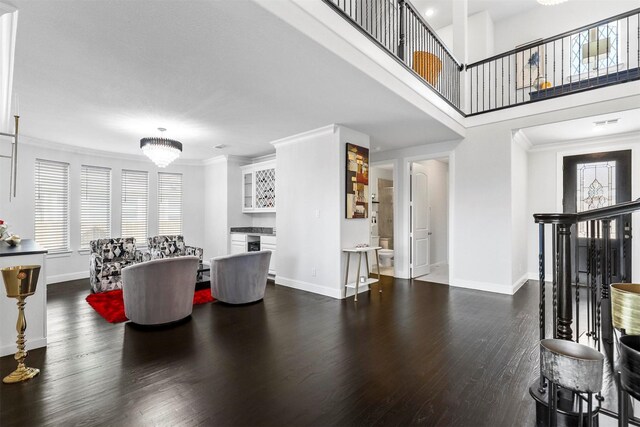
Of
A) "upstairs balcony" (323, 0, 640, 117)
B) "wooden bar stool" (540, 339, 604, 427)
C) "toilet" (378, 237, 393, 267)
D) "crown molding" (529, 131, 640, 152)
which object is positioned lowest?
"toilet" (378, 237, 393, 267)

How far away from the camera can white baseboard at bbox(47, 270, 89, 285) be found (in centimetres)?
573

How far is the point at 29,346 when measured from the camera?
2838 mm

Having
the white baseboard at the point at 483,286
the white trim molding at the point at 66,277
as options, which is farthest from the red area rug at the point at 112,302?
the white baseboard at the point at 483,286

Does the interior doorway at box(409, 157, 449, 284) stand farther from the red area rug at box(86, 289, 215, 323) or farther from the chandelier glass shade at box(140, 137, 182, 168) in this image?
the chandelier glass shade at box(140, 137, 182, 168)

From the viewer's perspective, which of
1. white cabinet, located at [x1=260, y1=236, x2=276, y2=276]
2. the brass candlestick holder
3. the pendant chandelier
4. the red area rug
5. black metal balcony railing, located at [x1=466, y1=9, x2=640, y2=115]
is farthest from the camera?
white cabinet, located at [x1=260, y1=236, x2=276, y2=276]

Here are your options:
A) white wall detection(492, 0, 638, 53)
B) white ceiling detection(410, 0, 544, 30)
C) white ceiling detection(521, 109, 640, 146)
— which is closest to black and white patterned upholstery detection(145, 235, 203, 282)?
white ceiling detection(521, 109, 640, 146)

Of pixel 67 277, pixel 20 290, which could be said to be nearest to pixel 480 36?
pixel 20 290

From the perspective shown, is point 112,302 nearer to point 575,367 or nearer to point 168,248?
point 168,248

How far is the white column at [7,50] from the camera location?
6.85ft

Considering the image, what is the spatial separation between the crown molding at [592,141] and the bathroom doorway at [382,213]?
3008mm

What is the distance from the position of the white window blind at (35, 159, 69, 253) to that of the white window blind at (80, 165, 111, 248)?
0.89ft

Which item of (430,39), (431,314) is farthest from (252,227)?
(430,39)

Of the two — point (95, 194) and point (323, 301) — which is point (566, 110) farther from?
point (95, 194)

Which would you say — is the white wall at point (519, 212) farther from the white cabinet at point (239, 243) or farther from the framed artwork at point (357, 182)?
the white cabinet at point (239, 243)
